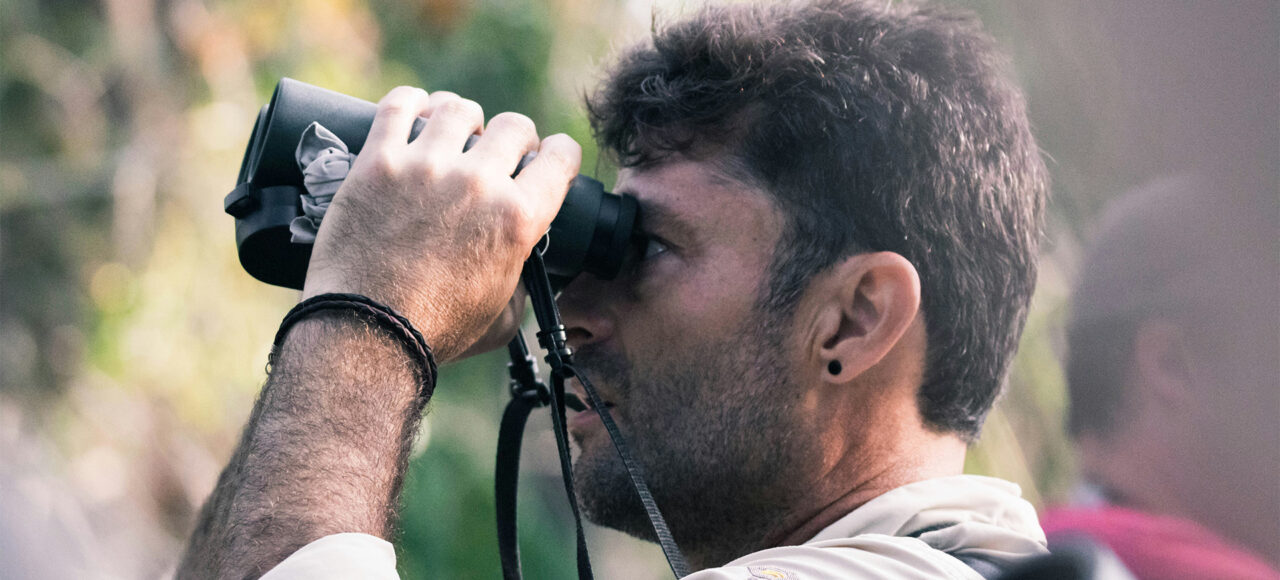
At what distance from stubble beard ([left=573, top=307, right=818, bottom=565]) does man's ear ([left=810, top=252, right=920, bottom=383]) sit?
63mm

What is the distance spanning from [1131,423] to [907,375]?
0.29 m

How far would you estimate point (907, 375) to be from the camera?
57.8 inches

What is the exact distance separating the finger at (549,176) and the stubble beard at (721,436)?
0.28m

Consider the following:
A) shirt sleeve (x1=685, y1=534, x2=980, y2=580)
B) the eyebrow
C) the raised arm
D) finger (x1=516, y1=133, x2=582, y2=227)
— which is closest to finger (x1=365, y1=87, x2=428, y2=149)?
the raised arm

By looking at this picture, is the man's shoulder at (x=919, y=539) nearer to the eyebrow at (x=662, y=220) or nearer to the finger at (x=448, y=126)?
the eyebrow at (x=662, y=220)

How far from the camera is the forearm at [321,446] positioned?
3.55 feet

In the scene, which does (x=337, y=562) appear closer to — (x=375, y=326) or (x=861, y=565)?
(x=375, y=326)

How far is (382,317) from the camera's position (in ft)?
3.86

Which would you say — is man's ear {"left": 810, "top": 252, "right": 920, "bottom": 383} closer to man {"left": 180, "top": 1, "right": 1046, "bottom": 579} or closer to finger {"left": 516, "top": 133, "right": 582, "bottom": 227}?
man {"left": 180, "top": 1, "right": 1046, "bottom": 579}

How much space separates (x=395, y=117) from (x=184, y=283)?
3661mm

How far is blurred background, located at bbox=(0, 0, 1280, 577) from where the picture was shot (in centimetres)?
379

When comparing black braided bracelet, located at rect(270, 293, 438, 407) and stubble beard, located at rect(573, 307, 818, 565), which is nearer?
black braided bracelet, located at rect(270, 293, 438, 407)

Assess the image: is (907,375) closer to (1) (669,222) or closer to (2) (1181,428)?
(1) (669,222)

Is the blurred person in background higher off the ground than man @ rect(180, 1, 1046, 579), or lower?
lower
